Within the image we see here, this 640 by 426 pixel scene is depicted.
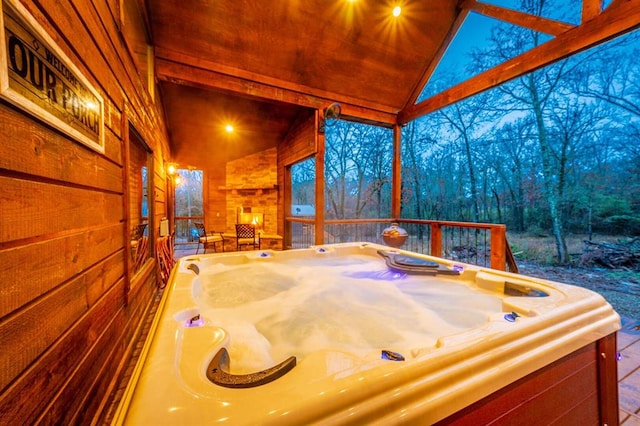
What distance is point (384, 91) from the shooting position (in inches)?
155

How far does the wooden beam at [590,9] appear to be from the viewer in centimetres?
216

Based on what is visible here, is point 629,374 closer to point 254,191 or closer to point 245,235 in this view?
point 245,235

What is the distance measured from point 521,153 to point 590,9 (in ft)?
16.6

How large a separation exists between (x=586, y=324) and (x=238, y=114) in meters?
4.88

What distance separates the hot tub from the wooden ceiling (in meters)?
2.57

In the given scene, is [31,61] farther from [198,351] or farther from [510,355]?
[510,355]

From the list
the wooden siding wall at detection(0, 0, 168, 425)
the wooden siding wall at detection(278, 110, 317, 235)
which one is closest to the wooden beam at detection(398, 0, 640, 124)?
the wooden siding wall at detection(278, 110, 317, 235)

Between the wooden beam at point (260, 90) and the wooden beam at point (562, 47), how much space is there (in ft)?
3.39

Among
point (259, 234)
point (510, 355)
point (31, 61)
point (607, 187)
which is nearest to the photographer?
point (31, 61)

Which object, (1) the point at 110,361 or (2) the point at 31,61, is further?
(1) the point at 110,361

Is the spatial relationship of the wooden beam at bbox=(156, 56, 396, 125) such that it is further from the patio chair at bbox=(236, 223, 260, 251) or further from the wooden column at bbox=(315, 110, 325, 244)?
the patio chair at bbox=(236, 223, 260, 251)

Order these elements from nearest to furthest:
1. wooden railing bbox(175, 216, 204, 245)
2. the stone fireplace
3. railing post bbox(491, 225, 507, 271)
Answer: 1. railing post bbox(491, 225, 507, 271)
2. the stone fireplace
3. wooden railing bbox(175, 216, 204, 245)

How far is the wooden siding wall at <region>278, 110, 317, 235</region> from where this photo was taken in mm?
4039

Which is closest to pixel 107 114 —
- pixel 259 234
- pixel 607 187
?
pixel 259 234
